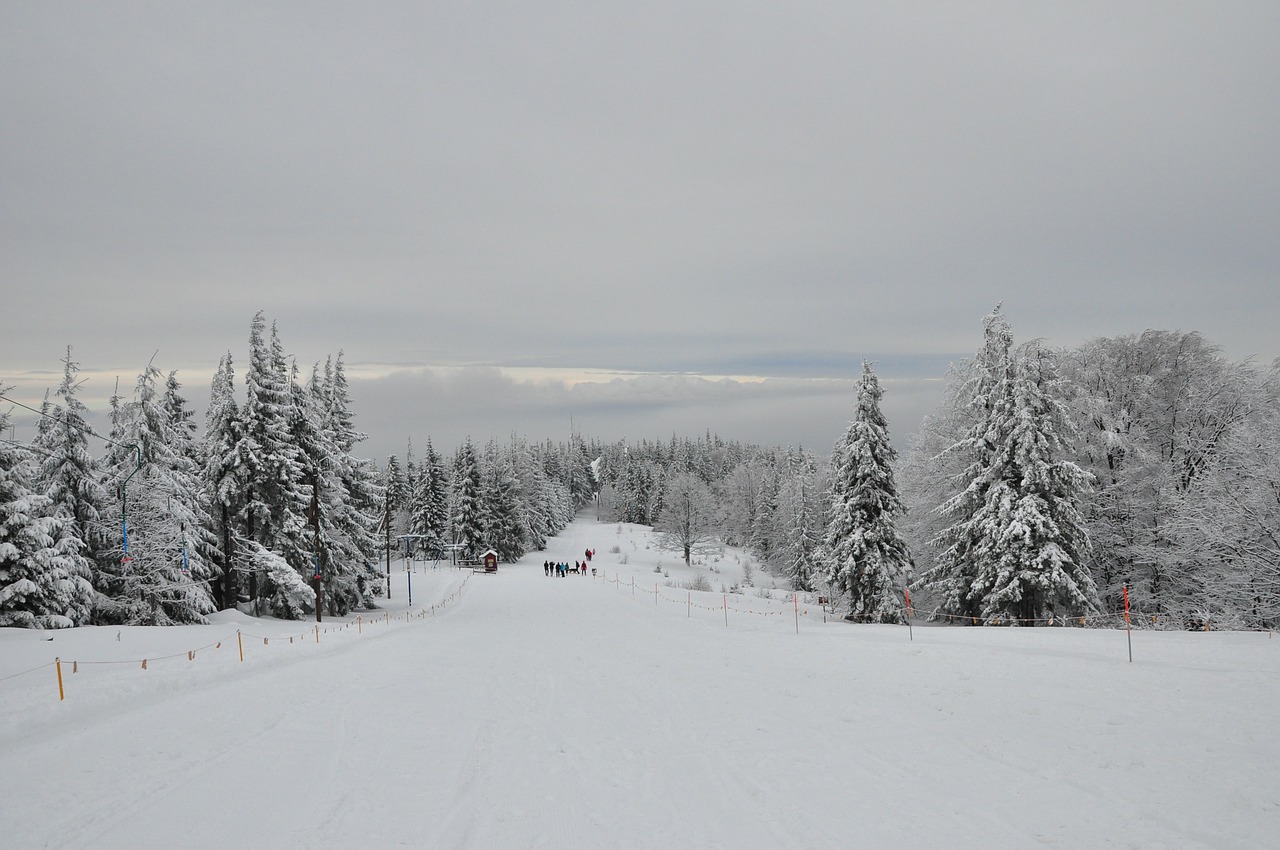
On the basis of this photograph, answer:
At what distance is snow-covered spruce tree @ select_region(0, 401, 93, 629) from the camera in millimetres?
22344

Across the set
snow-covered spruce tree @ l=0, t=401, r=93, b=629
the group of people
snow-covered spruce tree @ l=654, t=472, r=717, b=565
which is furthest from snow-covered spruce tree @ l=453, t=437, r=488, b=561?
snow-covered spruce tree @ l=0, t=401, r=93, b=629

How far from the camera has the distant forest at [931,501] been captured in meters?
22.3

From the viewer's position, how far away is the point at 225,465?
2975cm

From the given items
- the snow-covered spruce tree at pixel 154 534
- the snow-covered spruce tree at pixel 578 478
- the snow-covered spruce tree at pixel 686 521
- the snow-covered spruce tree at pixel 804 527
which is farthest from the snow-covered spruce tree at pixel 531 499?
the snow-covered spruce tree at pixel 154 534

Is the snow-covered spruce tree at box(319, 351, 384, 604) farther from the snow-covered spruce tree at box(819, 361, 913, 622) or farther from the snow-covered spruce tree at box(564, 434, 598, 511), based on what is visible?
the snow-covered spruce tree at box(564, 434, 598, 511)

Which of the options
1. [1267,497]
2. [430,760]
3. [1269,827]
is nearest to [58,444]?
[430,760]

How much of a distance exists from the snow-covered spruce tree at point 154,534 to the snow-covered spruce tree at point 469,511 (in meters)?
44.7

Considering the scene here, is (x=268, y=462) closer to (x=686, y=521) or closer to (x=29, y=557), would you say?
(x=29, y=557)

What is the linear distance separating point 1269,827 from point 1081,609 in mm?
19434

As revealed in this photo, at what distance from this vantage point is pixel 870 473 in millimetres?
29375

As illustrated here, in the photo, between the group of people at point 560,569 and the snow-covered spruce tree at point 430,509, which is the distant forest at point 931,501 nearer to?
the group of people at point 560,569

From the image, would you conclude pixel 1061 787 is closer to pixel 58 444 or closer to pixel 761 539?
pixel 58 444

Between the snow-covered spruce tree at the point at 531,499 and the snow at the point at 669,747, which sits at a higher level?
the snow at the point at 669,747

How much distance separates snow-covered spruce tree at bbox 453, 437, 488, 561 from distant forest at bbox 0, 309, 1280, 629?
36.2 m
